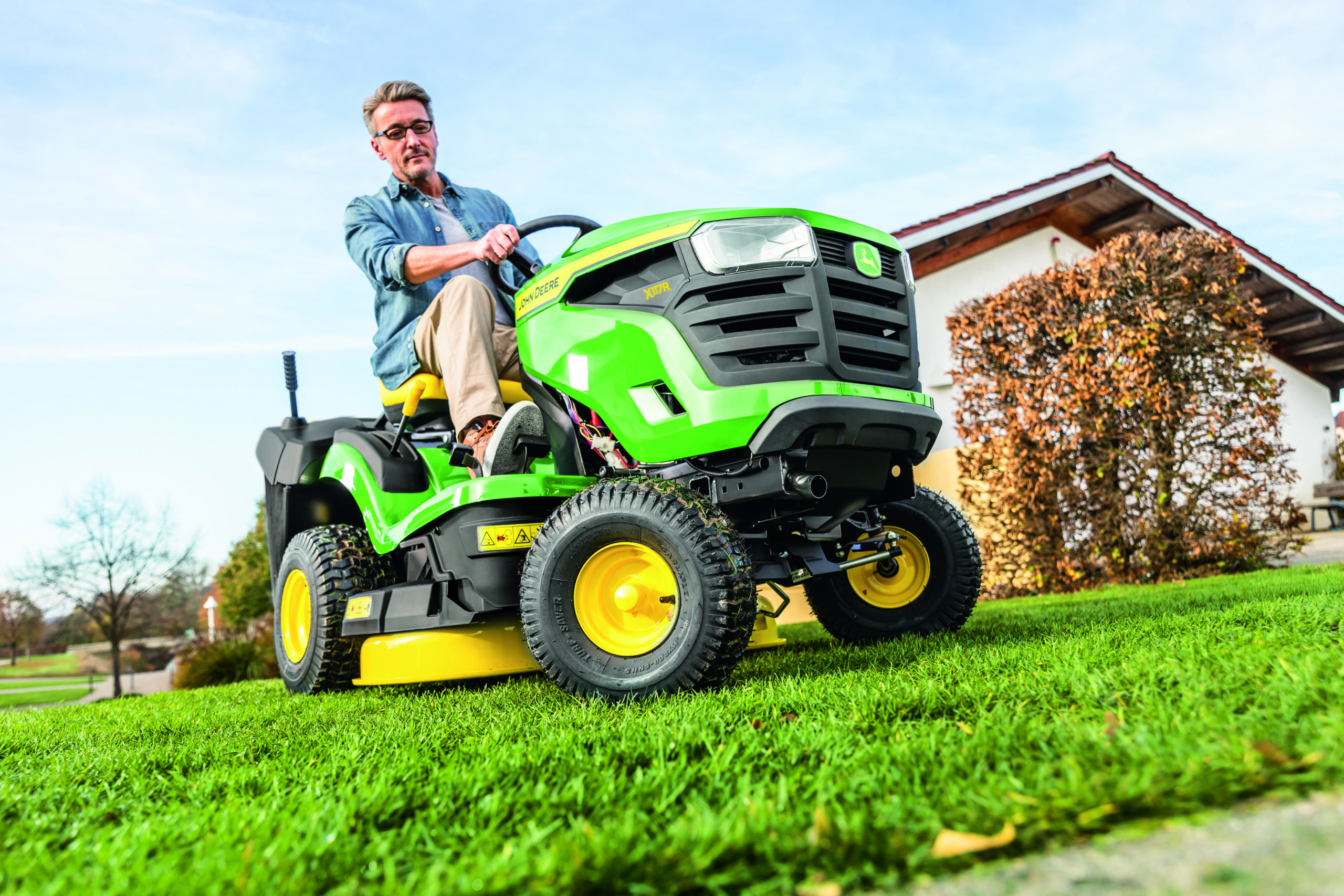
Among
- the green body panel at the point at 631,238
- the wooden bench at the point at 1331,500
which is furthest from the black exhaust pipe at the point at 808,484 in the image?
the wooden bench at the point at 1331,500

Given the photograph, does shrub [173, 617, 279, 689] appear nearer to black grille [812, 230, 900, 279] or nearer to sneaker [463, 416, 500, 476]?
sneaker [463, 416, 500, 476]

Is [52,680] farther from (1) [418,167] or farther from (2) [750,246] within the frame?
(2) [750,246]

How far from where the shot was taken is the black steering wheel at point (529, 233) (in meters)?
3.78

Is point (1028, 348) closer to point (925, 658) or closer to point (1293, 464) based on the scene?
point (925, 658)

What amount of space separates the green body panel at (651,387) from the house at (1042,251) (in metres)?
7.25

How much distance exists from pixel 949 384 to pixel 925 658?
831 centimetres

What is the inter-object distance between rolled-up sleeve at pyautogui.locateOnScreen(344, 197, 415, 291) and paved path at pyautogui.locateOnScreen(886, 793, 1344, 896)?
330cm

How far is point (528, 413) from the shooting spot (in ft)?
11.1

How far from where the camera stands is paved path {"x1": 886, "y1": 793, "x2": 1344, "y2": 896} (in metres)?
0.98

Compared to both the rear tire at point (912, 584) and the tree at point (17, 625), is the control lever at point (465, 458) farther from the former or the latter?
the tree at point (17, 625)

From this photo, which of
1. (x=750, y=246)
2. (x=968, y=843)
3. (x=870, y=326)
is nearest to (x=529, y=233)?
(x=750, y=246)

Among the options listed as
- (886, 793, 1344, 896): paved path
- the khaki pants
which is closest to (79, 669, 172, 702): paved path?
the khaki pants

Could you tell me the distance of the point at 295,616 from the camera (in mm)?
4520

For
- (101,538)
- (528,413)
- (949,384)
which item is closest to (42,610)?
(101,538)
